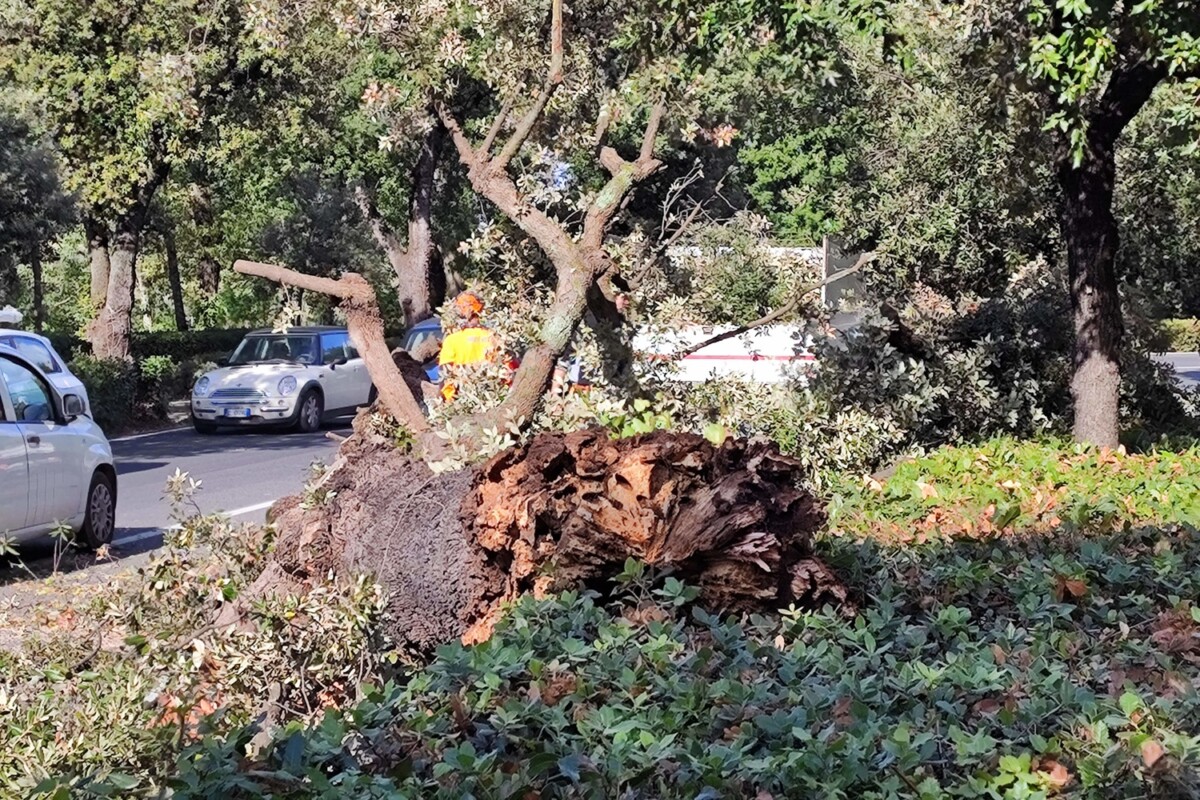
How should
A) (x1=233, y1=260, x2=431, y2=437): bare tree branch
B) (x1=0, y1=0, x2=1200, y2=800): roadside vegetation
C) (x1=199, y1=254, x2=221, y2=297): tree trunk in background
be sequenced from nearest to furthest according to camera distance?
(x1=0, y1=0, x2=1200, y2=800): roadside vegetation → (x1=233, y1=260, x2=431, y2=437): bare tree branch → (x1=199, y1=254, x2=221, y2=297): tree trunk in background

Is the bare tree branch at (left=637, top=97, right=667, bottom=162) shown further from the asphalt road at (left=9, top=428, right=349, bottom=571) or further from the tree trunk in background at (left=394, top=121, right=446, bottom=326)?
the tree trunk in background at (left=394, top=121, right=446, bottom=326)

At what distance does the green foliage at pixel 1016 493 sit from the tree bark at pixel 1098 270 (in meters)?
0.44

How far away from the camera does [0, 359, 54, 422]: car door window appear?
10367 millimetres

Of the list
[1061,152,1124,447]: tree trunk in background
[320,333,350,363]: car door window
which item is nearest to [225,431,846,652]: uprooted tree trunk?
[1061,152,1124,447]: tree trunk in background

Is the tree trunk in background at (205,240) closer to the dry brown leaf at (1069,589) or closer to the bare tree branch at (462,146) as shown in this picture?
the bare tree branch at (462,146)

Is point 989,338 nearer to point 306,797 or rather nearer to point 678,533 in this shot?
point 678,533

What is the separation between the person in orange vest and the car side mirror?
2932 mm

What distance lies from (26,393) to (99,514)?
126 cm

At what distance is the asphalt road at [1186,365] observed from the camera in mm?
31431

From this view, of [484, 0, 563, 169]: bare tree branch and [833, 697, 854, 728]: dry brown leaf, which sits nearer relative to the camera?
[833, 697, 854, 728]: dry brown leaf

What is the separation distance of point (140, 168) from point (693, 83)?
15132mm

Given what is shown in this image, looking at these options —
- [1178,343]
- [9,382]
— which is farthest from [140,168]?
[1178,343]

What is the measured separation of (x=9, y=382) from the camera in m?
10.4

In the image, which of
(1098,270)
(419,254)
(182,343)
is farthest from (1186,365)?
(1098,270)
